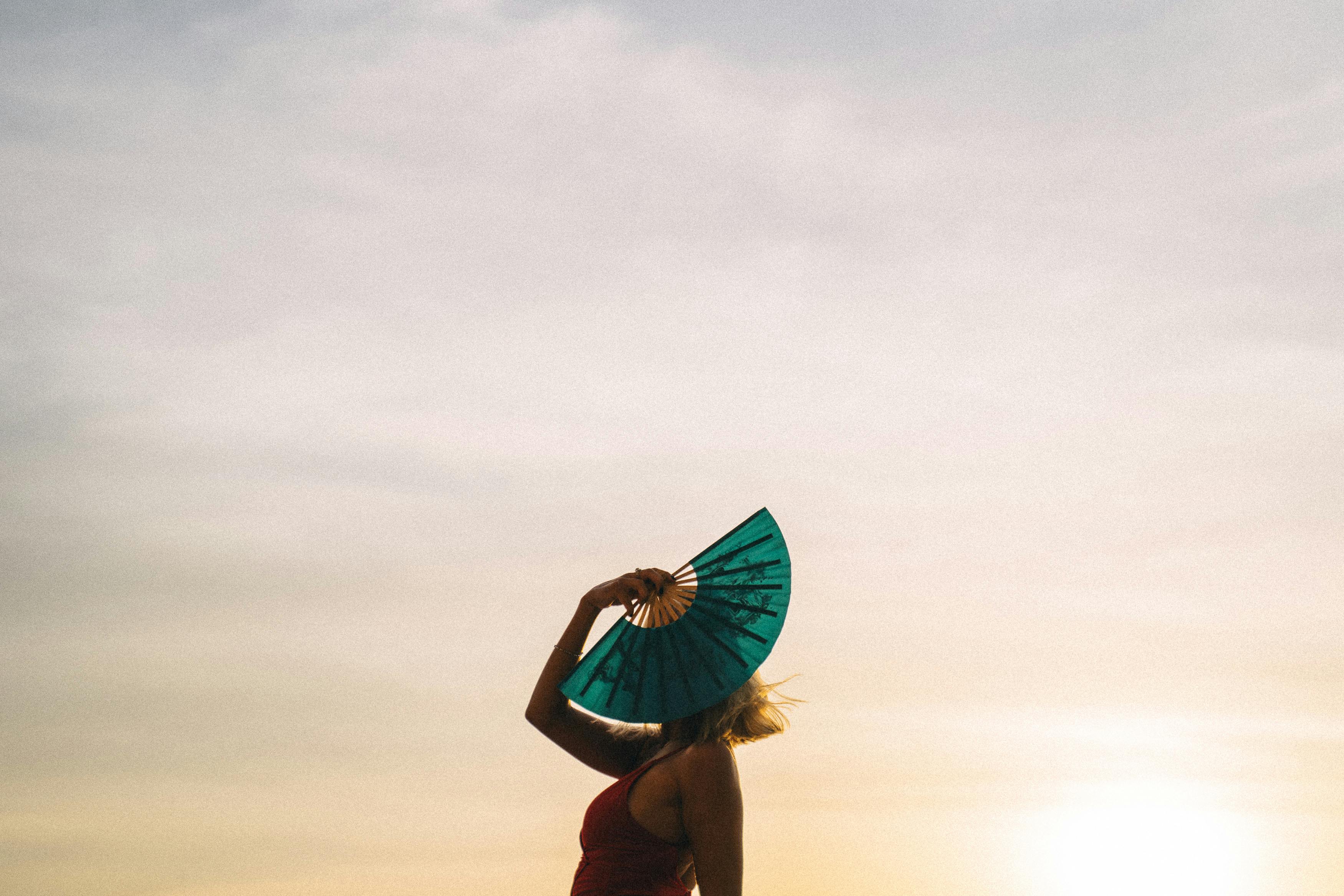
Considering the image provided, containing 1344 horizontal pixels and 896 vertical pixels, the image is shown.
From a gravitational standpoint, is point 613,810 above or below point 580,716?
below

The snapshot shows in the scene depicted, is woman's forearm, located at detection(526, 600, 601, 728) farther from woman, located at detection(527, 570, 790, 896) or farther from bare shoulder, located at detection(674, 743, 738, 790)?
bare shoulder, located at detection(674, 743, 738, 790)

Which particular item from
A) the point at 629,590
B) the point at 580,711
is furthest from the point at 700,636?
the point at 580,711

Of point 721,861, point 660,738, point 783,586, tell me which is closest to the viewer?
point 721,861

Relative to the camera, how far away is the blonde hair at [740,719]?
4.26 metres

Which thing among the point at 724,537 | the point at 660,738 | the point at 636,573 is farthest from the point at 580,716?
the point at 724,537

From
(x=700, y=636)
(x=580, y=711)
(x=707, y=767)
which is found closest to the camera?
(x=707, y=767)

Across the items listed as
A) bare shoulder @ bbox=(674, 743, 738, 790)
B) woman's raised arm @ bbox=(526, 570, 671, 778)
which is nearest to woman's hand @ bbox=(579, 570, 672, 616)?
woman's raised arm @ bbox=(526, 570, 671, 778)

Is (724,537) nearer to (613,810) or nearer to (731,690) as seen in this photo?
(731,690)

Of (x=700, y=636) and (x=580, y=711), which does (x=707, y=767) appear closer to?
(x=700, y=636)

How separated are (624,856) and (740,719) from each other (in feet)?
2.22

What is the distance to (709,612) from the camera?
172 inches

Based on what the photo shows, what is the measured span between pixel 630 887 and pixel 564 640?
1000 millimetres

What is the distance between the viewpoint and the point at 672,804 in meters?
4.15

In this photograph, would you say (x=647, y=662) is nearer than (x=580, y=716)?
Yes
